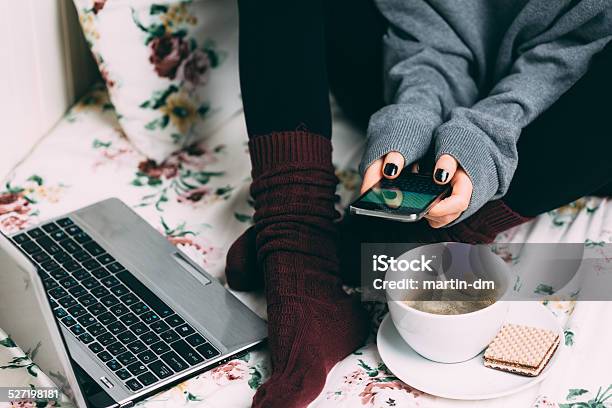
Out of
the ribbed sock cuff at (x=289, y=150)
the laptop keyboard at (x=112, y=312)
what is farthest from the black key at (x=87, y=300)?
the ribbed sock cuff at (x=289, y=150)

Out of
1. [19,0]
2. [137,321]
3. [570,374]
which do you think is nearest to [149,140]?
[19,0]

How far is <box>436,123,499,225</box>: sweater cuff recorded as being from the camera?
0.76 m

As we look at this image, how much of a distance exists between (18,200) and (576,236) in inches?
25.0

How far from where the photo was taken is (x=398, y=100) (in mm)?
884

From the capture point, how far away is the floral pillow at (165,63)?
1035 millimetres

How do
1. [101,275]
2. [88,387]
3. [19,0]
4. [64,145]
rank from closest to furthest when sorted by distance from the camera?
[88,387], [101,275], [19,0], [64,145]

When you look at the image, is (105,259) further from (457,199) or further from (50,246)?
(457,199)

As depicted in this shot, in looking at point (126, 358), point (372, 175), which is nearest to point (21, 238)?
point (126, 358)

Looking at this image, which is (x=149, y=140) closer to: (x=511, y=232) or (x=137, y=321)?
(x=137, y=321)

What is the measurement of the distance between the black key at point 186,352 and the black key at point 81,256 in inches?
6.5

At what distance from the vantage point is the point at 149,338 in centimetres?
78

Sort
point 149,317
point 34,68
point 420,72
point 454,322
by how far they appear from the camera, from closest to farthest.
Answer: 1. point 454,322
2. point 149,317
3. point 420,72
4. point 34,68

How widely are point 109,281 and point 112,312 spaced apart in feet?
0.17

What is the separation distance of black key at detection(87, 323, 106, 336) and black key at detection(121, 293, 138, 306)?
0.04m
